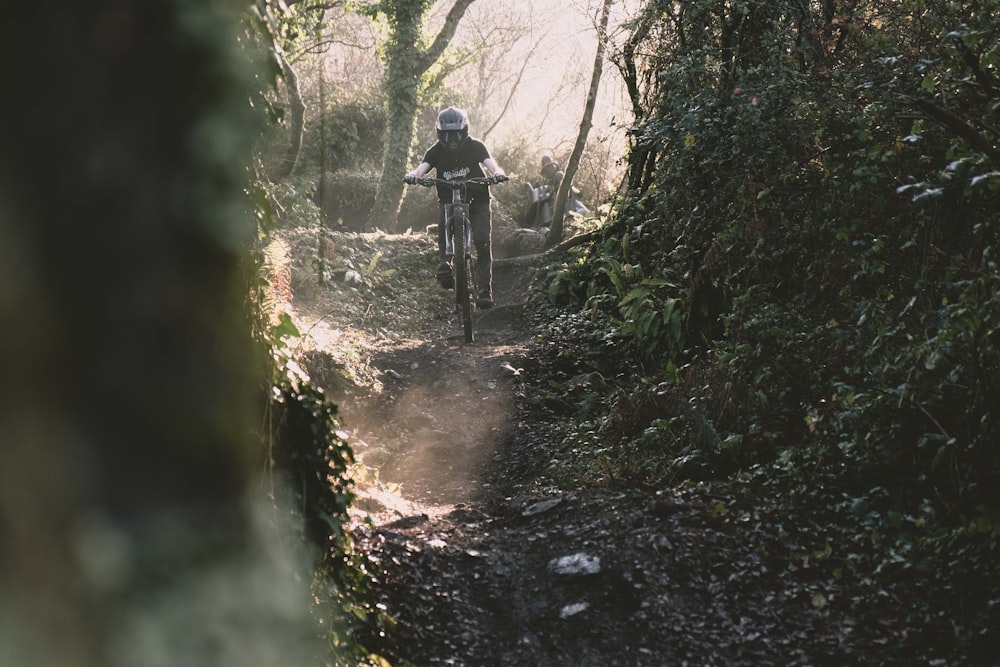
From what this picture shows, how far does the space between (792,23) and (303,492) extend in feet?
25.4

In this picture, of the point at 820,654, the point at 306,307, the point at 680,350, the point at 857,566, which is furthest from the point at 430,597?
the point at 306,307

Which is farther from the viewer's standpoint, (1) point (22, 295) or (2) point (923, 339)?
(2) point (923, 339)

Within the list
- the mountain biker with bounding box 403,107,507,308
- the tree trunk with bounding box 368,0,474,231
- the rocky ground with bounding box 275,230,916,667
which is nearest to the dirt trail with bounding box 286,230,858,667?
the rocky ground with bounding box 275,230,916,667

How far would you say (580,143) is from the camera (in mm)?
16047

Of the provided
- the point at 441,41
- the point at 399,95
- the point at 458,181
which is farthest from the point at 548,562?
the point at 441,41

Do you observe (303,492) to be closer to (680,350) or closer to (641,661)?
(641,661)

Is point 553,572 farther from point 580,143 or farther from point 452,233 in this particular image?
point 580,143

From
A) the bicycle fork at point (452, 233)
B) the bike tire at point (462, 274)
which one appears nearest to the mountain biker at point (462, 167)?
the bicycle fork at point (452, 233)

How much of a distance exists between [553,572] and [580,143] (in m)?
12.6

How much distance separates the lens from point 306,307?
1211cm

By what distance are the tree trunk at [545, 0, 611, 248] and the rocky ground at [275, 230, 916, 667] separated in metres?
8.52

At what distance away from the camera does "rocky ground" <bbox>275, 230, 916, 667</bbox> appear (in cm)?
386

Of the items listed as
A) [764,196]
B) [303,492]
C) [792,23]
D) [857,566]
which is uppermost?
[792,23]

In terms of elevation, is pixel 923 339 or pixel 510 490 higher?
pixel 923 339
